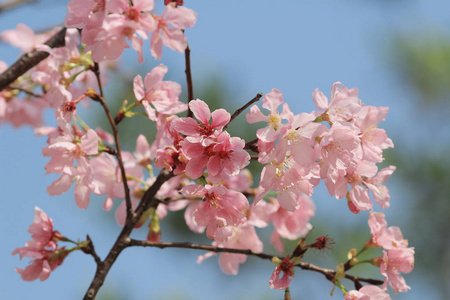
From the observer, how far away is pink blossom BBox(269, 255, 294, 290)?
89 centimetres

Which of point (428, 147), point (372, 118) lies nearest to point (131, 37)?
point (372, 118)

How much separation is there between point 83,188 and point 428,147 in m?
6.71

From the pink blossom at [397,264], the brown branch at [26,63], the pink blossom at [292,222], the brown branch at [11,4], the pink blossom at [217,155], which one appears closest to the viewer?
the pink blossom at [217,155]

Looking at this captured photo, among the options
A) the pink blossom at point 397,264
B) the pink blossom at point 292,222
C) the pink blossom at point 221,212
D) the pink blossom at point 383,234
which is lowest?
the pink blossom at point 292,222

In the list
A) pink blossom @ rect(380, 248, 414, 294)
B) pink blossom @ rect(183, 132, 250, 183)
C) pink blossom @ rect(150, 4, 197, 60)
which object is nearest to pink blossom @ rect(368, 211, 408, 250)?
pink blossom @ rect(380, 248, 414, 294)

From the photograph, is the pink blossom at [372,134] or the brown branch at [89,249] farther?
the brown branch at [89,249]

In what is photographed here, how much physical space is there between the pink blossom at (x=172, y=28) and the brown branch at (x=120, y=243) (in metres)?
0.24

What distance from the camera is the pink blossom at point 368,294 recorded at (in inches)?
34.7

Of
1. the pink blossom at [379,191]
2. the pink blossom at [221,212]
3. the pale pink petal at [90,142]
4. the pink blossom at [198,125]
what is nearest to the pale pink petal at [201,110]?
the pink blossom at [198,125]

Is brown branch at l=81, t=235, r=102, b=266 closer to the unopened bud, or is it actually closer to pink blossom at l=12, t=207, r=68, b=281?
pink blossom at l=12, t=207, r=68, b=281

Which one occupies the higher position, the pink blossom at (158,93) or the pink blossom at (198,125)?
the pink blossom at (198,125)

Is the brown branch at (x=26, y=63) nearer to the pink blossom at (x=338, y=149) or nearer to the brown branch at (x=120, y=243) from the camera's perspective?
the brown branch at (x=120, y=243)

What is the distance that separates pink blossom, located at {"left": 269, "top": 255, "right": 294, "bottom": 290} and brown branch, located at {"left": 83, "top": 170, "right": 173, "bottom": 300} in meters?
0.27

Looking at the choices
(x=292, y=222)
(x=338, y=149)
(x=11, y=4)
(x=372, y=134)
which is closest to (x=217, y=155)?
(x=338, y=149)
